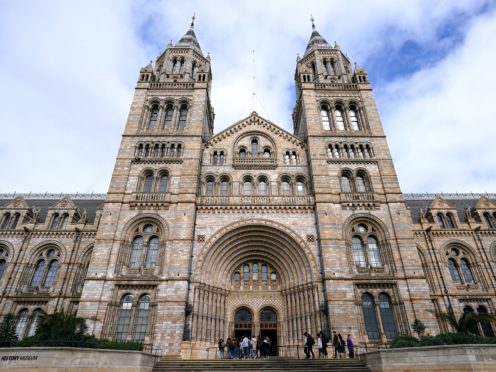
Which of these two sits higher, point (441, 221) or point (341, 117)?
point (341, 117)

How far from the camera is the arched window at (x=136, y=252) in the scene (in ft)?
69.4

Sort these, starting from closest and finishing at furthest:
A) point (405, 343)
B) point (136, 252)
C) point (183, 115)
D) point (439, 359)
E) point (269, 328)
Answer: point (439, 359) < point (405, 343) < point (269, 328) < point (136, 252) < point (183, 115)

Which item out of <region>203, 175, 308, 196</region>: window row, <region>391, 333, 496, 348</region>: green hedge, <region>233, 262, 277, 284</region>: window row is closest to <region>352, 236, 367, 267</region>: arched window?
<region>203, 175, 308, 196</region>: window row

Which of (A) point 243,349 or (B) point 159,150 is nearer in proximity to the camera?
(A) point 243,349

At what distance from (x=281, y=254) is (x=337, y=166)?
8531 mm

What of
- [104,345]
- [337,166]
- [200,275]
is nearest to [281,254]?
[200,275]

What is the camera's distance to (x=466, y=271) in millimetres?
26141

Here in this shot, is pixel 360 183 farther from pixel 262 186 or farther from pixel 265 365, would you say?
pixel 265 365

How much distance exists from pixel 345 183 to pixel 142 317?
17701mm

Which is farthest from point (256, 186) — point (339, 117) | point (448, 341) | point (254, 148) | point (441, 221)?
point (441, 221)

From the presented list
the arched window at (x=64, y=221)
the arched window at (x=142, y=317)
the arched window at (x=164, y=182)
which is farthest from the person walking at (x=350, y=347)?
the arched window at (x=64, y=221)

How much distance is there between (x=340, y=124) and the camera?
27719mm

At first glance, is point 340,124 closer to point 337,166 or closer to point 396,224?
point 337,166

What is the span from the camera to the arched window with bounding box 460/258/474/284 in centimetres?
2575
